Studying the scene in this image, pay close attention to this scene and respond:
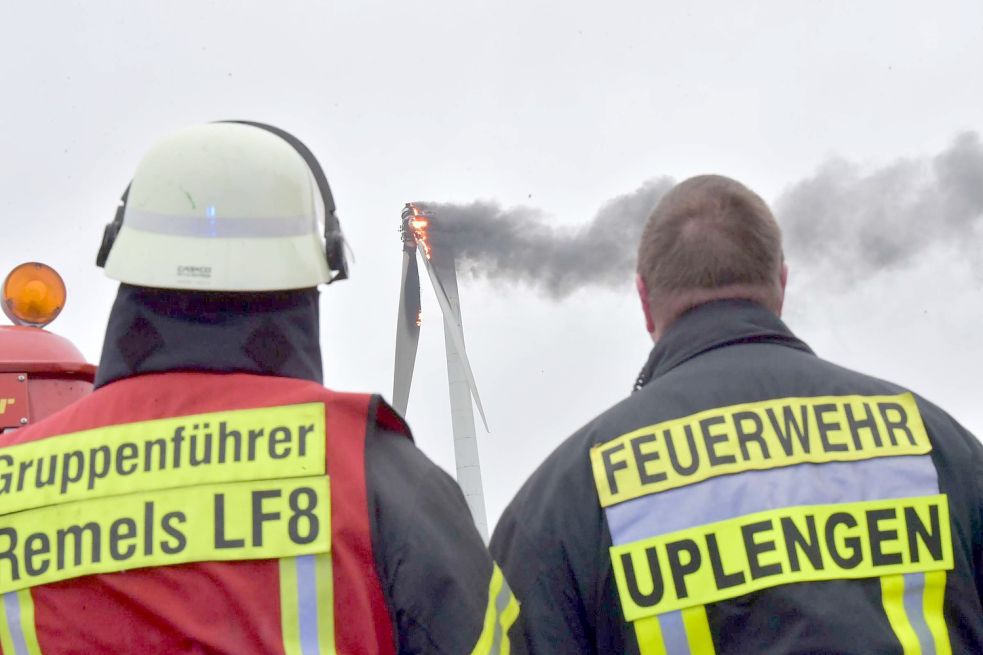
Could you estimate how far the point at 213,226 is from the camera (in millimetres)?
3760

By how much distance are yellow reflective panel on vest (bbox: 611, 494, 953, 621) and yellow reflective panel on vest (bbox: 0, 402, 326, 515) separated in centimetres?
108

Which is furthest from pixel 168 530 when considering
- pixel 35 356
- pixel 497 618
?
pixel 35 356

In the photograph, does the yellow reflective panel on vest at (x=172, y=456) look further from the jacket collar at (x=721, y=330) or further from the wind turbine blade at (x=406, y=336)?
the wind turbine blade at (x=406, y=336)

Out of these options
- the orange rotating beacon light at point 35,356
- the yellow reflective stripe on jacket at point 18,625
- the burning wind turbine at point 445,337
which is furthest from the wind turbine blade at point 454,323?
the yellow reflective stripe on jacket at point 18,625

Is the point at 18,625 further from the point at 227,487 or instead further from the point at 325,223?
the point at 325,223

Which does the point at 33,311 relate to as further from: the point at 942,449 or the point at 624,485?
the point at 942,449

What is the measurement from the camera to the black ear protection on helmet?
4012 mm

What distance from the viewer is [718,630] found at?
366 cm

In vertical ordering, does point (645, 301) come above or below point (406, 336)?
below

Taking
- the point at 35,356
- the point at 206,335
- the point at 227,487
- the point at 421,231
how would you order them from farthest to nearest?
the point at 421,231 → the point at 35,356 → the point at 206,335 → the point at 227,487

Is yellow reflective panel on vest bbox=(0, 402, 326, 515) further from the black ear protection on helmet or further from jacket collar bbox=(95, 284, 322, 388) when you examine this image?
the black ear protection on helmet

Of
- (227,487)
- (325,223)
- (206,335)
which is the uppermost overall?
(325,223)

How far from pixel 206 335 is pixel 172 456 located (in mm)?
378

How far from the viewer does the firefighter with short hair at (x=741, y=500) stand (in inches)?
144
